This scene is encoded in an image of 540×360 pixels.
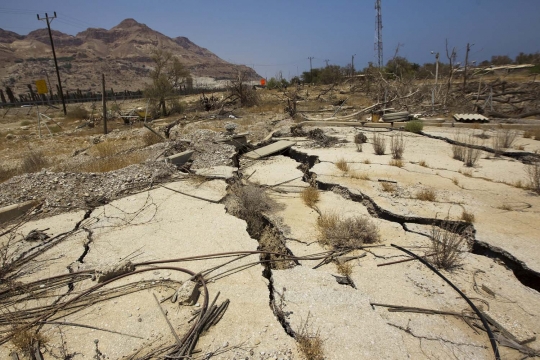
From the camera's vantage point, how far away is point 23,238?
3883 mm

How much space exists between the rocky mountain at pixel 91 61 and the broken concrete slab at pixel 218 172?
72.7 feet

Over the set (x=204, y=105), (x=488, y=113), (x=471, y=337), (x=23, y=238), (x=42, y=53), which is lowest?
Result: (x=471, y=337)

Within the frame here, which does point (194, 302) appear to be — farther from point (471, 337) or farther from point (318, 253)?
point (471, 337)

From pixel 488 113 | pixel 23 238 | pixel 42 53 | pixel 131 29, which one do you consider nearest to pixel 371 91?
pixel 488 113

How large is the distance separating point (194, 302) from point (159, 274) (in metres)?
0.63

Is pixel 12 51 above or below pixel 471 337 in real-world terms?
above

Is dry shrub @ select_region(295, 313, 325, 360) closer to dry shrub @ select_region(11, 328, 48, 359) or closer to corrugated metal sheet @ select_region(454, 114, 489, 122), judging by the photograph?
dry shrub @ select_region(11, 328, 48, 359)

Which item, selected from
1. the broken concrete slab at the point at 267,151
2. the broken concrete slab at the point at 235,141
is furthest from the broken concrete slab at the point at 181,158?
the broken concrete slab at the point at 267,151

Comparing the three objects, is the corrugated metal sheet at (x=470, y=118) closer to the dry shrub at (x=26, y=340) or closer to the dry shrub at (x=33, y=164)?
the dry shrub at (x=26, y=340)

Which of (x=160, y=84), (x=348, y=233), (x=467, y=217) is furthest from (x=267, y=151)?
(x=160, y=84)

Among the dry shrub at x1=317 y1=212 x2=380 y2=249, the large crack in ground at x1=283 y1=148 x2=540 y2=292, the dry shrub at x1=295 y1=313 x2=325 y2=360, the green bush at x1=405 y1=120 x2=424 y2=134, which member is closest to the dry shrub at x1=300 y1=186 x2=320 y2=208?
the large crack in ground at x1=283 y1=148 x2=540 y2=292

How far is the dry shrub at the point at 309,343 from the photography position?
6.64 ft

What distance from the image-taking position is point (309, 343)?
210 centimetres

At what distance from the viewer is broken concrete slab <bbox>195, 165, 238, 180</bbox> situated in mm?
5852
